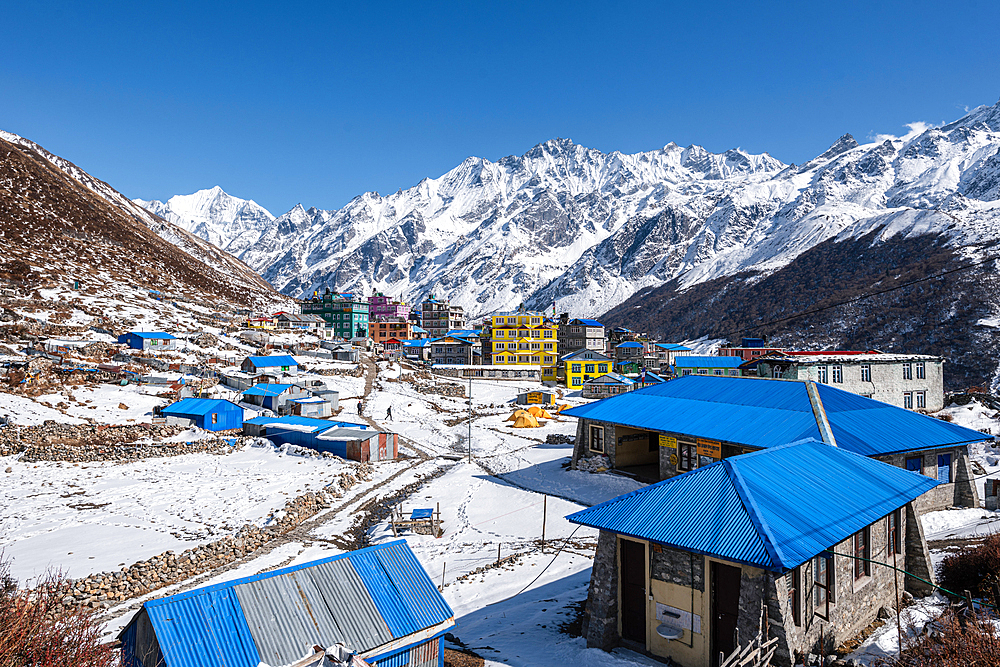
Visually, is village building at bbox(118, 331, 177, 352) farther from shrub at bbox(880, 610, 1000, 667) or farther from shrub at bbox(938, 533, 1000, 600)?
shrub at bbox(880, 610, 1000, 667)

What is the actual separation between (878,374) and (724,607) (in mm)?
42115

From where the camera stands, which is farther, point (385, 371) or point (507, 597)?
point (385, 371)

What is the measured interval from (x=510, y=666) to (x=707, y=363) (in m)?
68.5

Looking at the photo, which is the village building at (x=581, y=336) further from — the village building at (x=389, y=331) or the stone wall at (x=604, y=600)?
the stone wall at (x=604, y=600)

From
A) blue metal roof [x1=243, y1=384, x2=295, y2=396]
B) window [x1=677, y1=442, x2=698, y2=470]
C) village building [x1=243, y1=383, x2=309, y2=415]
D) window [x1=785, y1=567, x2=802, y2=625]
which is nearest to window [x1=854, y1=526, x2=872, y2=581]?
window [x1=785, y1=567, x2=802, y2=625]

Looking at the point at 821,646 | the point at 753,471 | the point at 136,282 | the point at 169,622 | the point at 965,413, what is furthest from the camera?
the point at 136,282

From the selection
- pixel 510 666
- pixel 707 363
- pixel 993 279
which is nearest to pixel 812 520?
pixel 510 666

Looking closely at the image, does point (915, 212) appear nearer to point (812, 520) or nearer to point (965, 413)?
point (965, 413)

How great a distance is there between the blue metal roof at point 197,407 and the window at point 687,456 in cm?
3378

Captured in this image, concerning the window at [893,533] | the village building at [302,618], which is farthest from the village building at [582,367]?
the village building at [302,618]

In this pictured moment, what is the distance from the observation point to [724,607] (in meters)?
11.2

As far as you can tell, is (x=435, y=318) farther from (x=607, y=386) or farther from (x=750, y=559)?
(x=750, y=559)

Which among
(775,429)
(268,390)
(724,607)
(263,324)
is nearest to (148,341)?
(268,390)

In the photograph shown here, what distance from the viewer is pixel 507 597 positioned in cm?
1678
